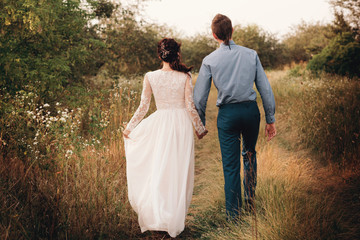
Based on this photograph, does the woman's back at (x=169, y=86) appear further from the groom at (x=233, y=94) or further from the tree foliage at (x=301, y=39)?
the tree foliage at (x=301, y=39)

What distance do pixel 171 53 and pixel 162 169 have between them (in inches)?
53.2

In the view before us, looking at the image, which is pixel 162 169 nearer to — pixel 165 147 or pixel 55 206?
pixel 165 147

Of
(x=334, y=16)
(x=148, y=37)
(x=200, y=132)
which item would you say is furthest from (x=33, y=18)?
(x=334, y=16)

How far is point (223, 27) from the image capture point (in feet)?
11.2

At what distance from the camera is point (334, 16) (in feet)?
66.6

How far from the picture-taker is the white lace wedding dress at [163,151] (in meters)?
3.56

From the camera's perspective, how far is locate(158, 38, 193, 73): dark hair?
3613mm

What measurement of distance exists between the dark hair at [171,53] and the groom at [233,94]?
0.32 metres

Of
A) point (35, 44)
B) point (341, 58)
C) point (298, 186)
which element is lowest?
point (298, 186)

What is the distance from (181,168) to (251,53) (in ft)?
5.05

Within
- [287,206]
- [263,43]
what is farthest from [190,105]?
[263,43]

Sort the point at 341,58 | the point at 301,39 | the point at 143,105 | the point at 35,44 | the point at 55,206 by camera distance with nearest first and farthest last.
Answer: the point at 55,206 → the point at 143,105 → the point at 35,44 → the point at 341,58 → the point at 301,39

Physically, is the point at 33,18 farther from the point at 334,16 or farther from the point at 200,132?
the point at 334,16

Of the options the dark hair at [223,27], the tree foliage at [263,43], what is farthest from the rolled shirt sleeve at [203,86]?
the tree foliage at [263,43]
